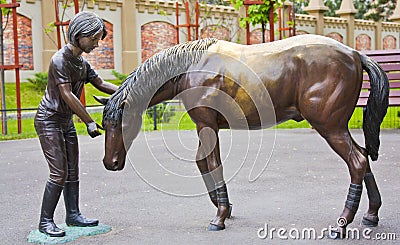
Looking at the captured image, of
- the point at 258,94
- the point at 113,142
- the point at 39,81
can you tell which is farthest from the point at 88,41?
the point at 39,81

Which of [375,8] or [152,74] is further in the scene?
[375,8]

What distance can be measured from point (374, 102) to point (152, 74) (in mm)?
1893

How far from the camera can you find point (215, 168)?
4746mm

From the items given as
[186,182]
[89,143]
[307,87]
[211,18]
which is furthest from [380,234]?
[211,18]

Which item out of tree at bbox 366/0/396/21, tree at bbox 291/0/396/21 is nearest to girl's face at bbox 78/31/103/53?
tree at bbox 291/0/396/21

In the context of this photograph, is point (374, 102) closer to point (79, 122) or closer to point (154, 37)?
point (79, 122)

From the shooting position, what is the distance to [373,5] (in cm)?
3891

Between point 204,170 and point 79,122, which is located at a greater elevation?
point 204,170

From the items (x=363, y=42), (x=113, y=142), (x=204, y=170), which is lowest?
(x=204, y=170)

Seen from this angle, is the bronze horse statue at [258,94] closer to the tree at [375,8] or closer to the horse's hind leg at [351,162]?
the horse's hind leg at [351,162]

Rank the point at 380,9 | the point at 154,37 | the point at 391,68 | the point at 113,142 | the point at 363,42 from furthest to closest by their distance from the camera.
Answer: the point at 380,9
the point at 363,42
the point at 154,37
the point at 391,68
the point at 113,142

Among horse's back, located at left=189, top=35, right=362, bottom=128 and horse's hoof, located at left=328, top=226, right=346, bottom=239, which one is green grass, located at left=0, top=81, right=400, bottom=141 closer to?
horse's back, located at left=189, top=35, right=362, bottom=128

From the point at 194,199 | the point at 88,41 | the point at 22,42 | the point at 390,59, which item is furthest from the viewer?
the point at 22,42

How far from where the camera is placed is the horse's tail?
4.57 meters
